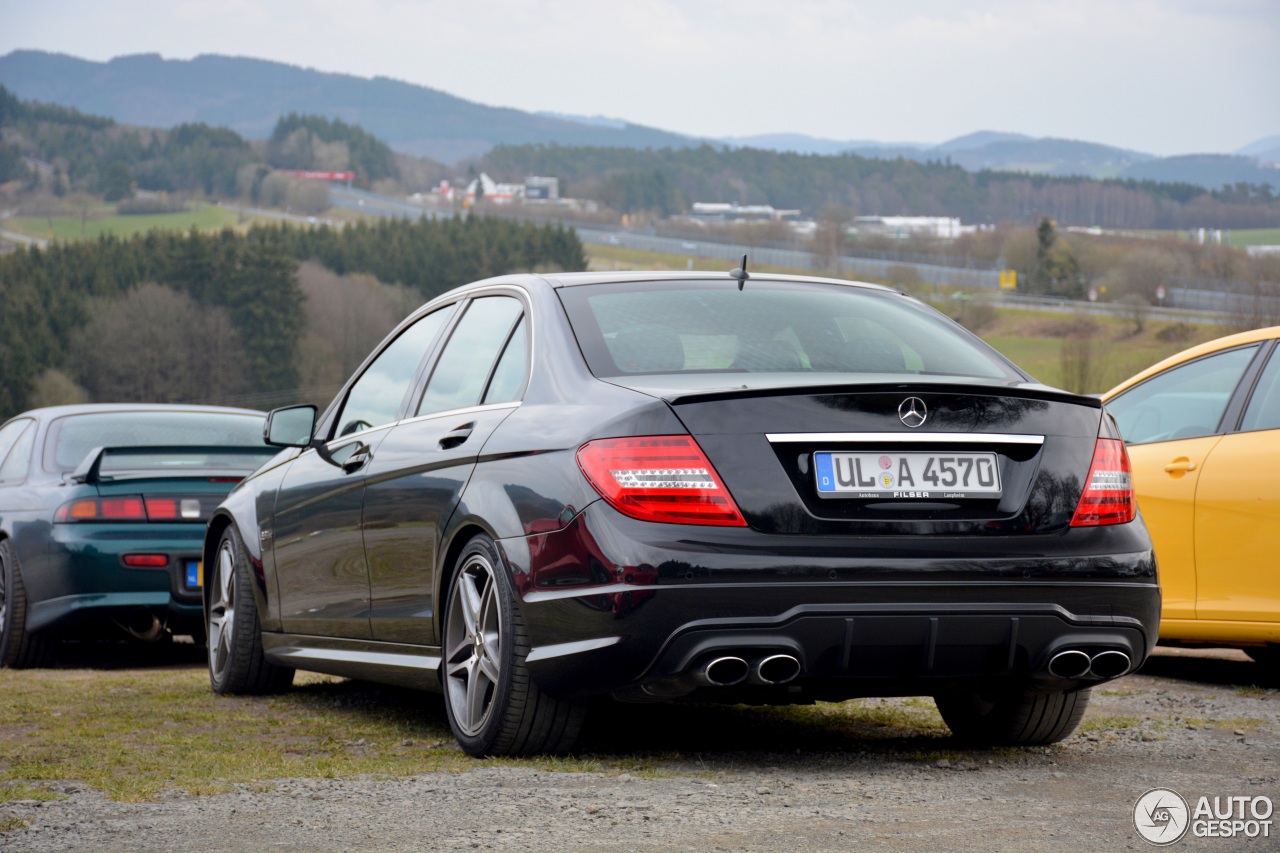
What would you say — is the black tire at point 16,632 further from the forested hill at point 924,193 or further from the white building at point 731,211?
the white building at point 731,211

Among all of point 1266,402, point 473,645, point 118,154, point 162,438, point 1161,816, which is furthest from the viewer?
point 118,154

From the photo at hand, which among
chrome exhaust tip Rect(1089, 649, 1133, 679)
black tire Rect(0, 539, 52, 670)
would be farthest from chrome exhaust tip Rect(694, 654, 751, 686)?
black tire Rect(0, 539, 52, 670)

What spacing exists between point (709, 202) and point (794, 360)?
Answer: 7371 inches

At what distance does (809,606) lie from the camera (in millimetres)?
4344

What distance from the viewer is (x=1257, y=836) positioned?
148 inches

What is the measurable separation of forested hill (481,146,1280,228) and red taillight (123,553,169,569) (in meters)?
79.4

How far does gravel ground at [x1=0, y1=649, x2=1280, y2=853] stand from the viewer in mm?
3727

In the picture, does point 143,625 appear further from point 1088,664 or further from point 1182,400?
point 1088,664

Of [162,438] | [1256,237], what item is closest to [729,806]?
[162,438]

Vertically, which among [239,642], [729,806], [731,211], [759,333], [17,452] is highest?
[759,333]

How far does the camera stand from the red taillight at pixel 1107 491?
4.64 m

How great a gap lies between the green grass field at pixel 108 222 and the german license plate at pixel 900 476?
444 ft

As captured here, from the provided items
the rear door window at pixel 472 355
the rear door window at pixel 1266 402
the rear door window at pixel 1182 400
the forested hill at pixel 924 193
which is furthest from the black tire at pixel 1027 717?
the forested hill at pixel 924 193

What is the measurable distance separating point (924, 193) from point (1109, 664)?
508ft
